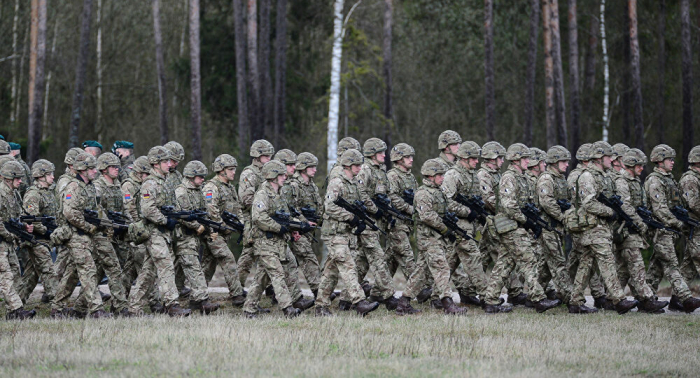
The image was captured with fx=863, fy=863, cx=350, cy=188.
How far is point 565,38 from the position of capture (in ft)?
112

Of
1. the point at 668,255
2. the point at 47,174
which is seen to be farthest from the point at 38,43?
the point at 668,255

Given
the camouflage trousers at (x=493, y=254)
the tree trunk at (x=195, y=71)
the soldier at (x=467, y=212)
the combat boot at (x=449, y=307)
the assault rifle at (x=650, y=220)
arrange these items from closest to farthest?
the combat boot at (x=449, y=307)
the soldier at (x=467, y=212)
the assault rifle at (x=650, y=220)
the camouflage trousers at (x=493, y=254)
the tree trunk at (x=195, y=71)

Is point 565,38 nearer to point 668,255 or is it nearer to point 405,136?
point 405,136

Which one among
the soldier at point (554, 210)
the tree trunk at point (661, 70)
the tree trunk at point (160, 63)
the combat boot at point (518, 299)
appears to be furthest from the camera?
the tree trunk at point (160, 63)

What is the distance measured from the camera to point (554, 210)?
43.6ft

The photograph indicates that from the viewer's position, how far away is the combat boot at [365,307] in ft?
39.7

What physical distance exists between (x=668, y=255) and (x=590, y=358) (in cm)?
460

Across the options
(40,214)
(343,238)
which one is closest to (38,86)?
(40,214)

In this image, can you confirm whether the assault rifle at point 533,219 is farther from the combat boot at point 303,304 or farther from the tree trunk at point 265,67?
the tree trunk at point 265,67

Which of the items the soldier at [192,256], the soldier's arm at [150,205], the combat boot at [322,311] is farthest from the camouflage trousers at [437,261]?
the soldier's arm at [150,205]

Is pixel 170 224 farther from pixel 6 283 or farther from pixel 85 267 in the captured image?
pixel 6 283

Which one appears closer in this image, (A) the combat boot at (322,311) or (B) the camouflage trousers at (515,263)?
(A) the combat boot at (322,311)

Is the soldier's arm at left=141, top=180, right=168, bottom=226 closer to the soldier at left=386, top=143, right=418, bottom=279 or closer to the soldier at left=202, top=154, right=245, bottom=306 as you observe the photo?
the soldier at left=202, top=154, right=245, bottom=306

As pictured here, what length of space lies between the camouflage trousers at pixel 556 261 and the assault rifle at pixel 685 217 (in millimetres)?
1920
